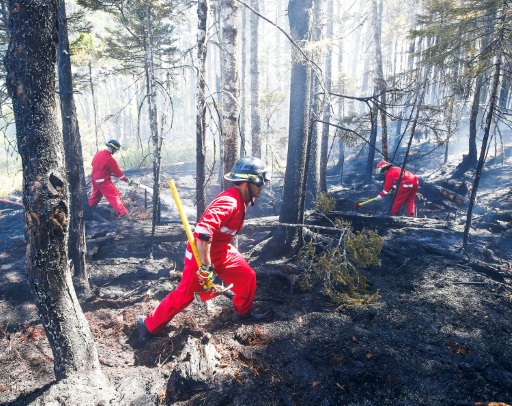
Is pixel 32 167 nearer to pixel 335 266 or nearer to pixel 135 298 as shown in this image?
pixel 135 298

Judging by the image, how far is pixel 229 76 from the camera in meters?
4.97

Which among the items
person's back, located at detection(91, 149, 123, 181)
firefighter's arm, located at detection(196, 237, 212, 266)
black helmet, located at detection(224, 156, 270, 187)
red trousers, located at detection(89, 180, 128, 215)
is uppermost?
black helmet, located at detection(224, 156, 270, 187)

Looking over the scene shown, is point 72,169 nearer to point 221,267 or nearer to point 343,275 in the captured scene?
point 221,267

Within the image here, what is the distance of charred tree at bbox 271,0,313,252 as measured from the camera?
5613 mm

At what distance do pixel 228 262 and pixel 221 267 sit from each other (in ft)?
0.39

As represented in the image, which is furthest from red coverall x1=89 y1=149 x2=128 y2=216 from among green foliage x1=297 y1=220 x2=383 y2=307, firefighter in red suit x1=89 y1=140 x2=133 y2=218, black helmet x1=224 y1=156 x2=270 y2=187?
green foliage x1=297 y1=220 x2=383 y2=307

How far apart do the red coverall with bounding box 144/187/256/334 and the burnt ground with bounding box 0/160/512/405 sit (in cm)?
32

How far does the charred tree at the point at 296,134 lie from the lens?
18.4 ft

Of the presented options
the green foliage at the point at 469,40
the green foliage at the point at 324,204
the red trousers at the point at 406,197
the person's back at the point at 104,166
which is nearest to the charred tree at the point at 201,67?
the green foliage at the point at 324,204

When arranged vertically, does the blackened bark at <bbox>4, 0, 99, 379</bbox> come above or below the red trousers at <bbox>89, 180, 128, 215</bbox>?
above

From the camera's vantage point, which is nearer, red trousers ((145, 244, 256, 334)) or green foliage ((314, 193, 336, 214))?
red trousers ((145, 244, 256, 334))

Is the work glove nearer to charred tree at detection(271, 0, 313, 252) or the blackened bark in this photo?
the blackened bark

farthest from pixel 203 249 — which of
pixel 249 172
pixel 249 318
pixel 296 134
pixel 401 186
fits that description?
pixel 401 186

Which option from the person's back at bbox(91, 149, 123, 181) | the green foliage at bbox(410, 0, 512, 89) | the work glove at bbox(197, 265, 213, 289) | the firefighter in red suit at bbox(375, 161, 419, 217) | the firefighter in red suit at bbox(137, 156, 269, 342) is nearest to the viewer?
the work glove at bbox(197, 265, 213, 289)
